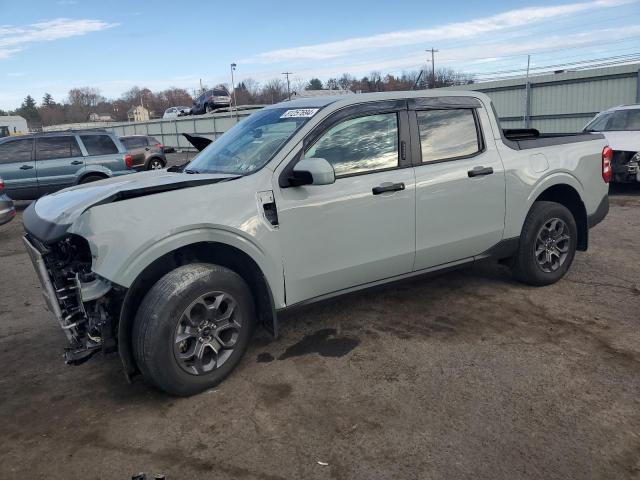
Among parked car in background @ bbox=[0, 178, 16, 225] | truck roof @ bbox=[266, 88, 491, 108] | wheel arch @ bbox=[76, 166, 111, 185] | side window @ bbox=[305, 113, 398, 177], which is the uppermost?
truck roof @ bbox=[266, 88, 491, 108]

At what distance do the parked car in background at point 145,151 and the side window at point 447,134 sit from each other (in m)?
15.7

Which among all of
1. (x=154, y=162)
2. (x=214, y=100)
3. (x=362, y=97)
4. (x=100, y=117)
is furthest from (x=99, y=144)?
(x=100, y=117)

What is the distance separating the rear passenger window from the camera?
39.2 feet

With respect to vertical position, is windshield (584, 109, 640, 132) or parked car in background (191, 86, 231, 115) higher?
parked car in background (191, 86, 231, 115)

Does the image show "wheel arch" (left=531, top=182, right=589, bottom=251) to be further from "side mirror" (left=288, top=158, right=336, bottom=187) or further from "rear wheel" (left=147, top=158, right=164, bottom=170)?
"rear wheel" (left=147, top=158, right=164, bottom=170)

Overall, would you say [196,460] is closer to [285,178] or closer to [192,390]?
[192,390]

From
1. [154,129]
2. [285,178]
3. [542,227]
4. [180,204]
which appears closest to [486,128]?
[542,227]

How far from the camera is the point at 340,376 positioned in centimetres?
358

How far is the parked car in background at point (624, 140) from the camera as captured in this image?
9711 millimetres

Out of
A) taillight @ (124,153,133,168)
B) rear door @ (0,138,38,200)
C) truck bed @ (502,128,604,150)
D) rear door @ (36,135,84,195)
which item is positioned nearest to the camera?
truck bed @ (502,128,604,150)

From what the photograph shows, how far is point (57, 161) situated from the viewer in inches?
459

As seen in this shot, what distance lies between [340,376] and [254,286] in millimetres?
869

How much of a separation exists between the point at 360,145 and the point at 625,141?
8163 mm

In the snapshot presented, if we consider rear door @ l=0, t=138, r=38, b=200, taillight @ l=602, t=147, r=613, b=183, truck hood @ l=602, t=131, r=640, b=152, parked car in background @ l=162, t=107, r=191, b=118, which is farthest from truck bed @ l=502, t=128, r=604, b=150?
parked car in background @ l=162, t=107, r=191, b=118
